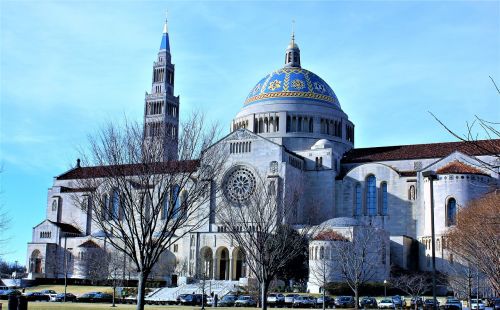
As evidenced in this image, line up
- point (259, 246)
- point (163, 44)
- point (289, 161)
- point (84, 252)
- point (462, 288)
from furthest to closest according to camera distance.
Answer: point (163, 44) < point (84, 252) < point (289, 161) < point (462, 288) < point (259, 246)

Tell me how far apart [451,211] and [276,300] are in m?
26.5

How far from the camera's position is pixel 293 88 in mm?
101125

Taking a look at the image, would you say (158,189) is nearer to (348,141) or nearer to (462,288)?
(462,288)

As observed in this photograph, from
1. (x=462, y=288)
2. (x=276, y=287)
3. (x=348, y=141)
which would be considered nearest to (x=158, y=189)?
(x=462, y=288)

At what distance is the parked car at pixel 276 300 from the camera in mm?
62138

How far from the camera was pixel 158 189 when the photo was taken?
36188 millimetres

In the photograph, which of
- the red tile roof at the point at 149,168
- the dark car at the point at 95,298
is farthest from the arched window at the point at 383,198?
the red tile roof at the point at 149,168

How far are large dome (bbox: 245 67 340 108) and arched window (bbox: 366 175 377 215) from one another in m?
16.7

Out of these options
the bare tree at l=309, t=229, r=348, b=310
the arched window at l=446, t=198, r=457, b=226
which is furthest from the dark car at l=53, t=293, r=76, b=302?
the arched window at l=446, t=198, r=457, b=226

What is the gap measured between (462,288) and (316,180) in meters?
33.0

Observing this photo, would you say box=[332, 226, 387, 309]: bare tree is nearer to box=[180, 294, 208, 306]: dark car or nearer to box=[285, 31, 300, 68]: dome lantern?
box=[180, 294, 208, 306]: dark car

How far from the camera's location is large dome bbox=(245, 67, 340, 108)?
101 m

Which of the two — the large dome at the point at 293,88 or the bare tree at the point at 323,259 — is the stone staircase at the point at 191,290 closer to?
the bare tree at the point at 323,259

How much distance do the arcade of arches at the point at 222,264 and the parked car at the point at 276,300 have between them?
1786 cm
